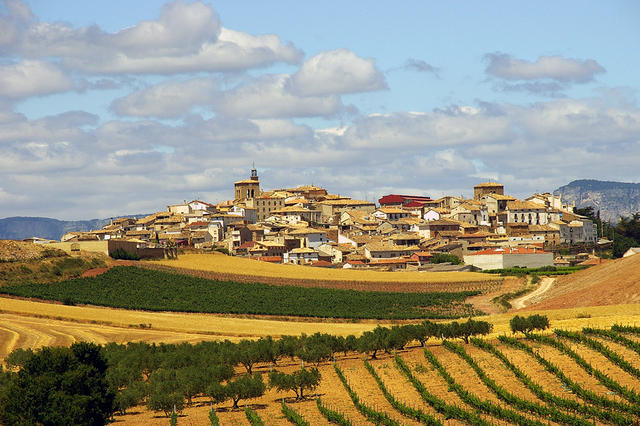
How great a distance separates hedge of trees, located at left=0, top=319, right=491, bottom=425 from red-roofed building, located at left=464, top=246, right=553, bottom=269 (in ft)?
197

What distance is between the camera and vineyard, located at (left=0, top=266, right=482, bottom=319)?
78.9m

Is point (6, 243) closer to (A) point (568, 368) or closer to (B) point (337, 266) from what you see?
(B) point (337, 266)

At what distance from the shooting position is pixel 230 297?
86.7 meters

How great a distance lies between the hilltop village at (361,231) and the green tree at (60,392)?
68.1m

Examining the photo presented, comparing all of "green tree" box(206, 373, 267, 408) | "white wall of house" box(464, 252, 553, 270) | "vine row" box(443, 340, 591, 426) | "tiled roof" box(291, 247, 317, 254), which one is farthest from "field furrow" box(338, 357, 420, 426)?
"tiled roof" box(291, 247, 317, 254)

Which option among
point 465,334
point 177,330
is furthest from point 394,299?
point 465,334

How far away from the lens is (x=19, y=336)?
59.2 m

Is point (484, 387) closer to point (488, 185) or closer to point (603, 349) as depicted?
point (603, 349)

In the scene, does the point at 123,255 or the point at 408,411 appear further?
the point at 123,255

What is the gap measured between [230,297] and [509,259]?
144ft

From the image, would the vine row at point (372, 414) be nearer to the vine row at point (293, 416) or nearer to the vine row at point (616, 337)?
the vine row at point (293, 416)

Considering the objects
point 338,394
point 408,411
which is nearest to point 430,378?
point 338,394

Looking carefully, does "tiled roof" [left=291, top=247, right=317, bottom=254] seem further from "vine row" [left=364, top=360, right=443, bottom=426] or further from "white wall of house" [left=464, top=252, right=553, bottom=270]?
"vine row" [left=364, top=360, right=443, bottom=426]

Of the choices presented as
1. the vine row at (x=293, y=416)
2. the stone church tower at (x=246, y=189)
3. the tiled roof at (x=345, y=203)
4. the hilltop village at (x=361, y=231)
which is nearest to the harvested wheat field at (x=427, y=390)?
the vine row at (x=293, y=416)
